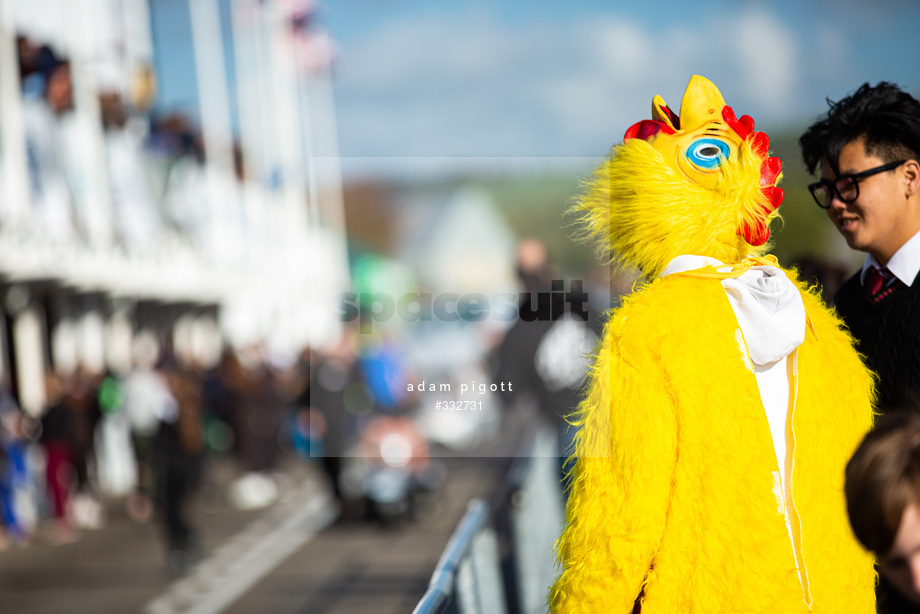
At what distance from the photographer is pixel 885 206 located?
2473 millimetres

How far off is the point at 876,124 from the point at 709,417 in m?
1.00

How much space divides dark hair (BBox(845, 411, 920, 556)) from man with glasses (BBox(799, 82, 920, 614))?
1071 mm

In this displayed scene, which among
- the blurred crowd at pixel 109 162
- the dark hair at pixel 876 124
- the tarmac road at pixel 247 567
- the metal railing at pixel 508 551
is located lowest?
the tarmac road at pixel 247 567

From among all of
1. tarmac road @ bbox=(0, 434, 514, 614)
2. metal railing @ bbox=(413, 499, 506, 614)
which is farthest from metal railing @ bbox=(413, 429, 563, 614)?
tarmac road @ bbox=(0, 434, 514, 614)

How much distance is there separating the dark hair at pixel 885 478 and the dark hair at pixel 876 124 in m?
1.27

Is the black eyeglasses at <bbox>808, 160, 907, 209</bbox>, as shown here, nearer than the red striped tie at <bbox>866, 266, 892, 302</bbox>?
Yes

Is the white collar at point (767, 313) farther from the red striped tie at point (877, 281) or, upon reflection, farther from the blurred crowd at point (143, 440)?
the blurred crowd at point (143, 440)

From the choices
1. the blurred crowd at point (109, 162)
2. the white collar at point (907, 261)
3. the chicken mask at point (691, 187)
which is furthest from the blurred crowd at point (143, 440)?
the white collar at point (907, 261)

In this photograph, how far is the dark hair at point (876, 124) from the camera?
2.45m

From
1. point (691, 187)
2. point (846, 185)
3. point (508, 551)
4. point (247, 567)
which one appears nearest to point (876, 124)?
point (846, 185)

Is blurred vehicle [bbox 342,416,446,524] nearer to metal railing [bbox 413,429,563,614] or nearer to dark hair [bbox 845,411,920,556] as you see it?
metal railing [bbox 413,429,563,614]

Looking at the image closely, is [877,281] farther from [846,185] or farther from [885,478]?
[885,478]

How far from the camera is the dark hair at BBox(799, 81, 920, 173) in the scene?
2.45m

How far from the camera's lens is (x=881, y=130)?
2.47m
